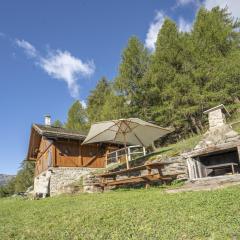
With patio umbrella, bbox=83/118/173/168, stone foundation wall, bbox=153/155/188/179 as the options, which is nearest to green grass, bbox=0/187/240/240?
stone foundation wall, bbox=153/155/188/179

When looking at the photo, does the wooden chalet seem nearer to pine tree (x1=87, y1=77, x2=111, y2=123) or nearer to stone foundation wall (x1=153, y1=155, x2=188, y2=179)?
stone foundation wall (x1=153, y1=155, x2=188, y2=179)

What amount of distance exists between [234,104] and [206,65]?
4194 millimetres

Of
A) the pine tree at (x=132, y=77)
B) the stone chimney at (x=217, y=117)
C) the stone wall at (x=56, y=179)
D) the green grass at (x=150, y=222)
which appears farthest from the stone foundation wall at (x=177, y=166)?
the pine tree at (x=132, y=77)

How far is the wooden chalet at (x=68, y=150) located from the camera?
65.5 ft

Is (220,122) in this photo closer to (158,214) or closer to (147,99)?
(158,214)

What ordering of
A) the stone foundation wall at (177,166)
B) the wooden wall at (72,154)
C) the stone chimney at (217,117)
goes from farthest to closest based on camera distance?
the wooden wall at (72,154) < the stone chimney at (217,117) < the stone foundation wall at (177,166)

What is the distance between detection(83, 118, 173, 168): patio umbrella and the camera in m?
12.4

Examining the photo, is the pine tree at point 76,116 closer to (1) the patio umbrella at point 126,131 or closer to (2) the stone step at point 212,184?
(1) the patio umbrella at point 126,131

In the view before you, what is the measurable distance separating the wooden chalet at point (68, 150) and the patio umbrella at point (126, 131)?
7805mm

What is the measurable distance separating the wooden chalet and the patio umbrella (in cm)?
780

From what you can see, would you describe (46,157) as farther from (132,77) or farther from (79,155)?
(132,77)

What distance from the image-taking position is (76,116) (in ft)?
134

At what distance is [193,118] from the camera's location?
78.1 ft

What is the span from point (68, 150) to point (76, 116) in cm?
2043
